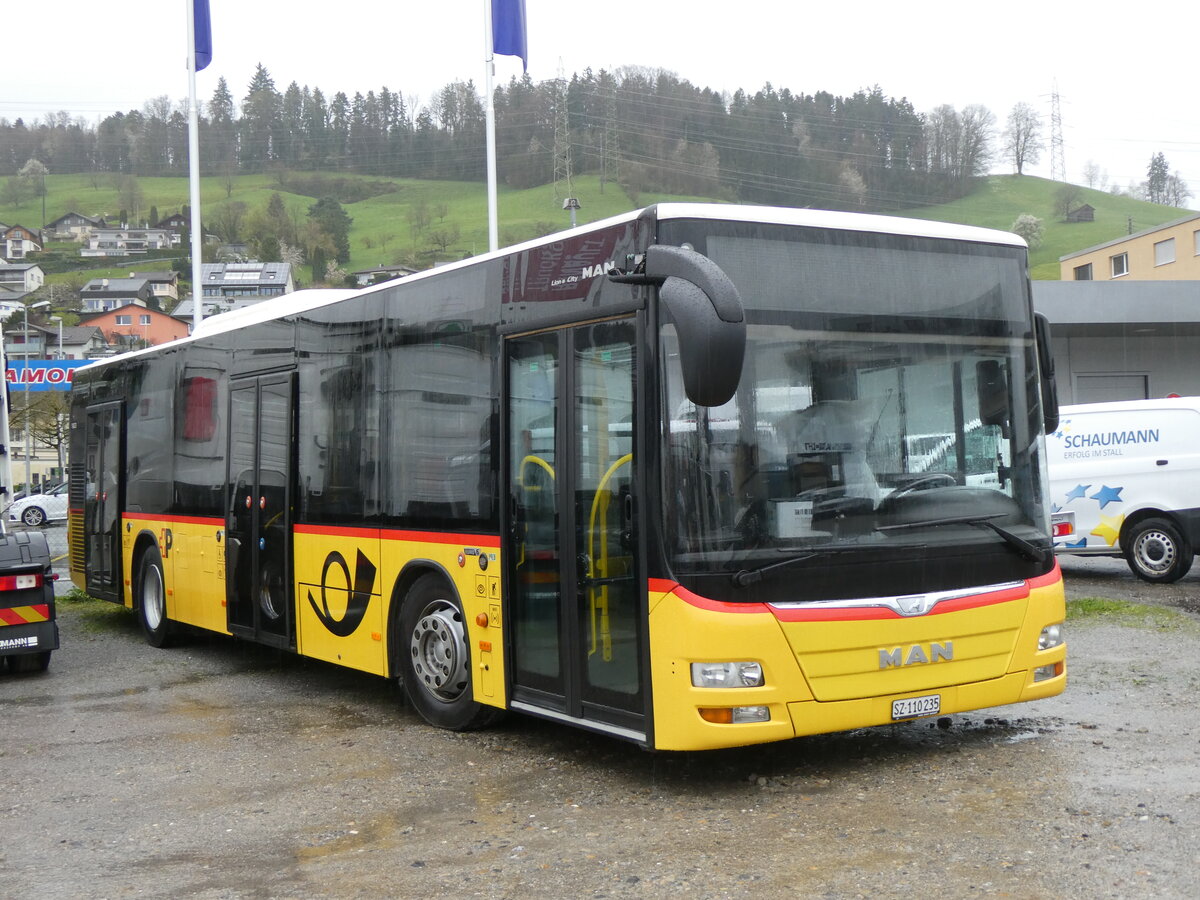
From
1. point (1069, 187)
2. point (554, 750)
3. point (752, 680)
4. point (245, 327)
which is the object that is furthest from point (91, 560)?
point (1069, 187)

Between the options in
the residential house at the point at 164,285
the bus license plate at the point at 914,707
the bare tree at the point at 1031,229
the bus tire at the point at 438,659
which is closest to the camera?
the bus license plate at the point at 914,707

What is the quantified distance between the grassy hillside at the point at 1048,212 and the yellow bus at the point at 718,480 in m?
57.2

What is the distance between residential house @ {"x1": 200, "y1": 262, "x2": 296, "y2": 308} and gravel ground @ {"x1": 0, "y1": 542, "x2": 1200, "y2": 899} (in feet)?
199

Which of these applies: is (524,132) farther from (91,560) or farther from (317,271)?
(317,271)

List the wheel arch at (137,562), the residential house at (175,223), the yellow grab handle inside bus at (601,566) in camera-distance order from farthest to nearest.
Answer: the residential house at (175,223) → the wheel arch at (137,562) → the yellow grab handle inside bus at (601,566)

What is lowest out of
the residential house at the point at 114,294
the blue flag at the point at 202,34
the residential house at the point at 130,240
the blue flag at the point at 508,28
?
the blue flag at the point at 508,28

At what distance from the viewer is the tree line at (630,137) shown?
1737 inches

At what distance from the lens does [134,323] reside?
4008 inches

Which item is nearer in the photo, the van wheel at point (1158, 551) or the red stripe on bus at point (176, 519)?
the red stripe on bus at point (176, 519)

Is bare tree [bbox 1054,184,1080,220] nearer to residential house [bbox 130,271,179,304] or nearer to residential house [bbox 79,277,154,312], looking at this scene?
residential house [bbox 130,271,179,304]

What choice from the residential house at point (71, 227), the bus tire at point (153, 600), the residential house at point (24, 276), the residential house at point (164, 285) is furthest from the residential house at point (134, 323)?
the bus tire at point (153, 600)

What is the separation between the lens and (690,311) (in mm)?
5695

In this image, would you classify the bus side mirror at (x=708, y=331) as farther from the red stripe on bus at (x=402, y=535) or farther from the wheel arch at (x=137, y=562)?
the wheel arch at (x=137, y=562)

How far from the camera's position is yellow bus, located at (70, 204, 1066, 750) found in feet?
20.2
